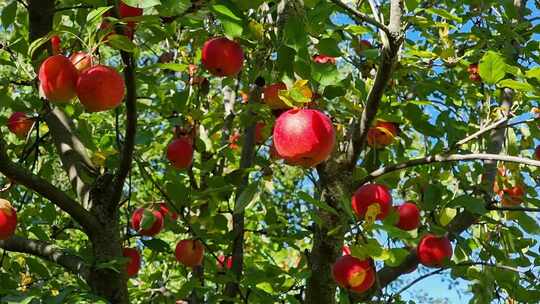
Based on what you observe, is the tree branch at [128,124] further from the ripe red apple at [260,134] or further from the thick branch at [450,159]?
the thick branch at [450,159]

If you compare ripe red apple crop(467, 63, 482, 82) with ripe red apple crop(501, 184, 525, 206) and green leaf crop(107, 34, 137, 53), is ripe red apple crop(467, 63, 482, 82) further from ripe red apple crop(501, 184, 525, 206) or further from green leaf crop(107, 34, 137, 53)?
green leaf crop(107, 34, 137, 53)

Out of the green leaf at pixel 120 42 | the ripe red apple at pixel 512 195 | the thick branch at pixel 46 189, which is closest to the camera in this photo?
the green leaf at pixel 120 42

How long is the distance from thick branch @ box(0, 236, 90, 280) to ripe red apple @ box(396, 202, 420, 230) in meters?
1.47

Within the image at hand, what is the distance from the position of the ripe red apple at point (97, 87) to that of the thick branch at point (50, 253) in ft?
3.58

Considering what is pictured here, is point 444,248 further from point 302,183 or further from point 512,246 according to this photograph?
point 302,183

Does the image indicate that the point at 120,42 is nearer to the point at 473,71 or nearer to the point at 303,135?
the point at 303,135

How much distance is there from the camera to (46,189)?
2.71m

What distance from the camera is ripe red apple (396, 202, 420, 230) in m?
3.08

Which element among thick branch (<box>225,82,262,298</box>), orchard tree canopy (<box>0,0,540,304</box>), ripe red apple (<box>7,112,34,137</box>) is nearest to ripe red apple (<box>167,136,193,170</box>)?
orchard tree canopy (<box>0,0,540,304</box>)

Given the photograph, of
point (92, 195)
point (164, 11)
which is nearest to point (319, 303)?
point (92, 195)

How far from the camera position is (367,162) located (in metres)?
3.33

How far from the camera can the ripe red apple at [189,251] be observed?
3.36 m

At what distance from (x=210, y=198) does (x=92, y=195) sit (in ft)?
1.84

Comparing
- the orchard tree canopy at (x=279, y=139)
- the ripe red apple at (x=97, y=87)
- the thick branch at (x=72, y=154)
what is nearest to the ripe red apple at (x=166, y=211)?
the orchard tree canopy at (x=279, y=139)
